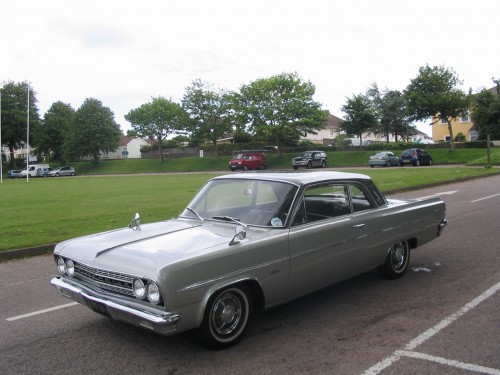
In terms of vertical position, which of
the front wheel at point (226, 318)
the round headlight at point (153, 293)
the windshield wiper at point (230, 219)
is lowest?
the front wheel at point (226, 318)

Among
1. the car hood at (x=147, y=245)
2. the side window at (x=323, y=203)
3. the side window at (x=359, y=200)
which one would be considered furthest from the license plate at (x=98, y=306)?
the side window at (x=359, y=200)

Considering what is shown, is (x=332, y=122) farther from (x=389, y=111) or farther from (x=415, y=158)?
(x=415, y=158)

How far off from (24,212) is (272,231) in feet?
40.7

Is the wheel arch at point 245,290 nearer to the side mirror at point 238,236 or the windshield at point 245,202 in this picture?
the side mirror at point 238,236

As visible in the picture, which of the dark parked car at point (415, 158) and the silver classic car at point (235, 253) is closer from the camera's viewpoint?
the silver classic car at point (235, 253)

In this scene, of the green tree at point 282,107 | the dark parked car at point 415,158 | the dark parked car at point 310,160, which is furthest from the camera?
the green tree at point 282,107

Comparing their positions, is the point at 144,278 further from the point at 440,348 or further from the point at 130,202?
the point at 130,202

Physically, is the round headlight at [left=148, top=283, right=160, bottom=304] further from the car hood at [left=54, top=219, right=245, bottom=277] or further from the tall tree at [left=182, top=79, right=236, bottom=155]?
the tall tree at [left=182, top=79, right=236, bottom=155]

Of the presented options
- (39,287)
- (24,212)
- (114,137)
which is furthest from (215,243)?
(114,137)

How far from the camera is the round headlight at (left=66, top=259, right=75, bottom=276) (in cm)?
427

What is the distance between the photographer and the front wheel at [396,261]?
574 centimetres

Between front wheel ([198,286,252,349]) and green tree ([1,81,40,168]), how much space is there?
75.2 metres

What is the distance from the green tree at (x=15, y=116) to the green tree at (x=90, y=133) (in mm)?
9951

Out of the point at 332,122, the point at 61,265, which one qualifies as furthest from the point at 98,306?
the point at 332,122
